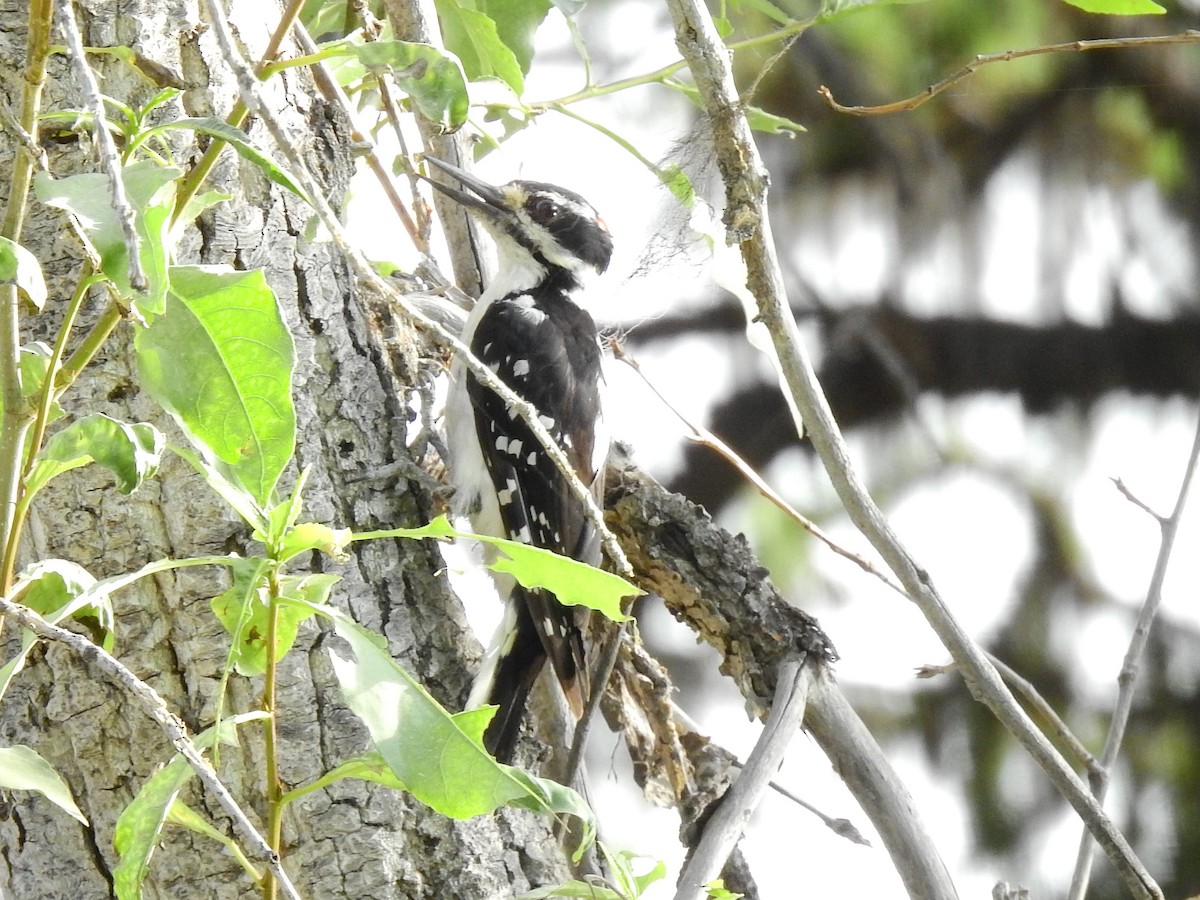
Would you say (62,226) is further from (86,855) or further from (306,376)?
(86,855)

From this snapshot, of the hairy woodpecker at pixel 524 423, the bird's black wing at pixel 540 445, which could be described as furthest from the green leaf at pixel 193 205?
the bird's black wing at pixel 540 445

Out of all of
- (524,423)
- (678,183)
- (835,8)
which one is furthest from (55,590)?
(524,423)

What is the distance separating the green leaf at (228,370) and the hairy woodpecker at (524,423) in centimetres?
121

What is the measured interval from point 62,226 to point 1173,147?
277cm

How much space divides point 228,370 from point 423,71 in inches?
12.3

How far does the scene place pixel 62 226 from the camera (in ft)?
4.39

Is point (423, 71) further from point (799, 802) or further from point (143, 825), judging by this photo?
point (799, 802)

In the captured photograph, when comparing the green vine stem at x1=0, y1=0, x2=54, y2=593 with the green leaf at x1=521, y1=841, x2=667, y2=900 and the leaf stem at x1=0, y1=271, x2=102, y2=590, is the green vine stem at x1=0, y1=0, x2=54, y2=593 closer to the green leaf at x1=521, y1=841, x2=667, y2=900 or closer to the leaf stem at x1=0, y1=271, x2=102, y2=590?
the leaf stem at x1=0, y1=271, x2=102, y2=590

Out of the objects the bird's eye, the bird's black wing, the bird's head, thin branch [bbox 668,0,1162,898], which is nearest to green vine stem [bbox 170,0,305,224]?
thin branch [bbox 668,0,1162,898]

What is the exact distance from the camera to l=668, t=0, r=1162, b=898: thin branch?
1115 millimetres

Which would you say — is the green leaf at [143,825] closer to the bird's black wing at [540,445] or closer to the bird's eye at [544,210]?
the bird's black wing at [540,445]

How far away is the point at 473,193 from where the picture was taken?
2.50 m

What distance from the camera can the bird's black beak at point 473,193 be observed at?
2.22m

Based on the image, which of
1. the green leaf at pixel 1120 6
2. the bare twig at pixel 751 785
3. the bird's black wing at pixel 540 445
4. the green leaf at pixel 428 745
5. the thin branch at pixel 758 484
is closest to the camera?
the green leaf at pixel 428 745
